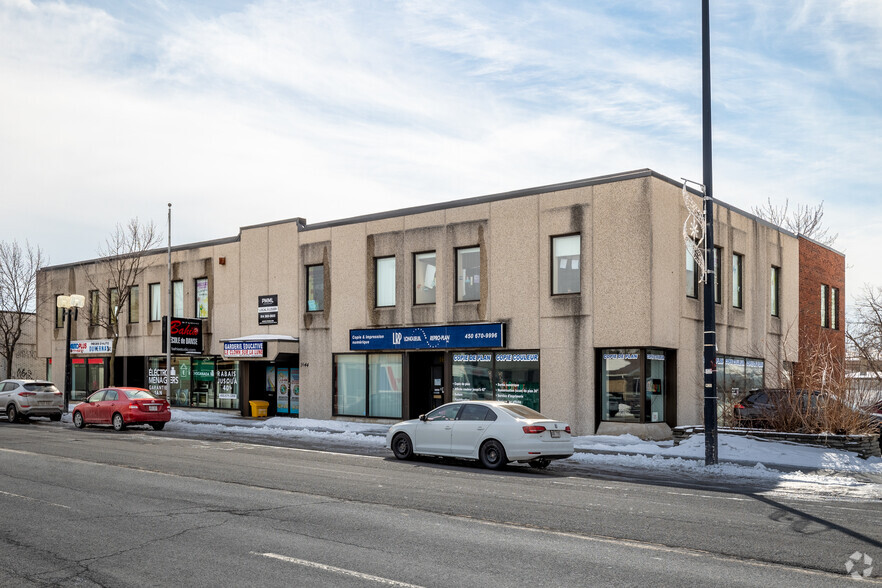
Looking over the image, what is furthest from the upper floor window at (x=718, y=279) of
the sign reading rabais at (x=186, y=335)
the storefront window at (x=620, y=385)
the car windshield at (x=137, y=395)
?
the sign reading rabais at (x=186, y=335)

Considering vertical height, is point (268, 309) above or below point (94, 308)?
below

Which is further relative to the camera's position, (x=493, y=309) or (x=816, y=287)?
(x=816, y=287)

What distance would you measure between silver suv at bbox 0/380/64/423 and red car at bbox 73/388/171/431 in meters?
3.58

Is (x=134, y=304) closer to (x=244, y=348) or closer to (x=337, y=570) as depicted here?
(x=244, y=348)

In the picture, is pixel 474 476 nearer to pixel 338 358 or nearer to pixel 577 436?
pixel 577 436

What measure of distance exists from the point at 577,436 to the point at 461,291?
6499 mm

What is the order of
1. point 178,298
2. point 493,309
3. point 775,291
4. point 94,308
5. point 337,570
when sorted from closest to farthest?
point 337,570 → point 493,309 → point 775,291 → point 178,298 → point 94,308

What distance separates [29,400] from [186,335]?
21.3 feet

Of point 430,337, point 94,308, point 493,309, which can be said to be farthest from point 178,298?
point 493,309

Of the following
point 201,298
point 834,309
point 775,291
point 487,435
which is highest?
point 775,291

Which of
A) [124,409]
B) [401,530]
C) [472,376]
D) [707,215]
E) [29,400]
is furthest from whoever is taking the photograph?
[29,400]

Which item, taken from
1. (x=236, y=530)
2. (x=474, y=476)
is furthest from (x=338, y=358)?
(x=236, y=530)

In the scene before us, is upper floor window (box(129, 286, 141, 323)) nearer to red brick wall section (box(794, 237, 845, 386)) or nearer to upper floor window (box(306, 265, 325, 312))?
upper floor window (box(306, 265, 325, 312))

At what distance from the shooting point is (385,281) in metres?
29.8
